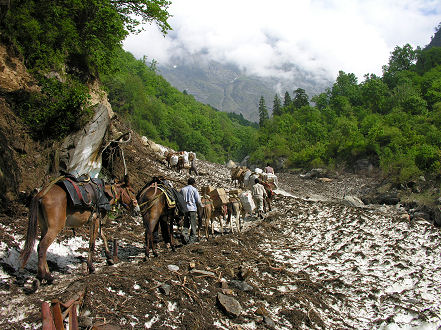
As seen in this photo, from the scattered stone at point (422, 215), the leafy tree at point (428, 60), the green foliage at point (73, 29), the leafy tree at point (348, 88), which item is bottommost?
the scattered stone at point (422, 215)

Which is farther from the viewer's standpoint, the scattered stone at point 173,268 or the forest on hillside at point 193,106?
the forest on hillside at point 193,106

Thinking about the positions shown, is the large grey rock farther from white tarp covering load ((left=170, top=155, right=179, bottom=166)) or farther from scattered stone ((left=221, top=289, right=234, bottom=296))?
white tarp covering load ((left=170, top=155, right=179, bottom=166))

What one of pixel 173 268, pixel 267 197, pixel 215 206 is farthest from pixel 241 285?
pixel 267 197

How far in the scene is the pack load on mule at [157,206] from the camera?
26.0 feet

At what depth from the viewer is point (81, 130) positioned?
11.0 m

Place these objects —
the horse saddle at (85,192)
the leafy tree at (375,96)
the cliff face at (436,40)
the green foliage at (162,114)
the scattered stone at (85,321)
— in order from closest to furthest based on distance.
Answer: the scattered stone at (85,321) → the horse saddle at (85,192) → the green foliage at (162,114) → the leafy tree at (375,96) → the cliff face at (436,40)

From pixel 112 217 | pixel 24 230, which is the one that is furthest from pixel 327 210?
pixel 24 230

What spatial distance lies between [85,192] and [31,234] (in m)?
1.44

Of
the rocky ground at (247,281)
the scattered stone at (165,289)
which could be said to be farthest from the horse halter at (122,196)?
the scattered stone at (165,289)

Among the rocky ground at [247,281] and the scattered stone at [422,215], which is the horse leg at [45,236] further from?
the scattered stone at [422,215]

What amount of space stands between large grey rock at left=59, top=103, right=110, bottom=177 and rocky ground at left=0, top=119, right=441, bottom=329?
2.46 metres

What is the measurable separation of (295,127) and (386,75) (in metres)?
27.5

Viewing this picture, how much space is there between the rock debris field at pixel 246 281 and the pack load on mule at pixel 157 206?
68 cm

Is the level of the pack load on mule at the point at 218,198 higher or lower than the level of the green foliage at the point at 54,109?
lower
